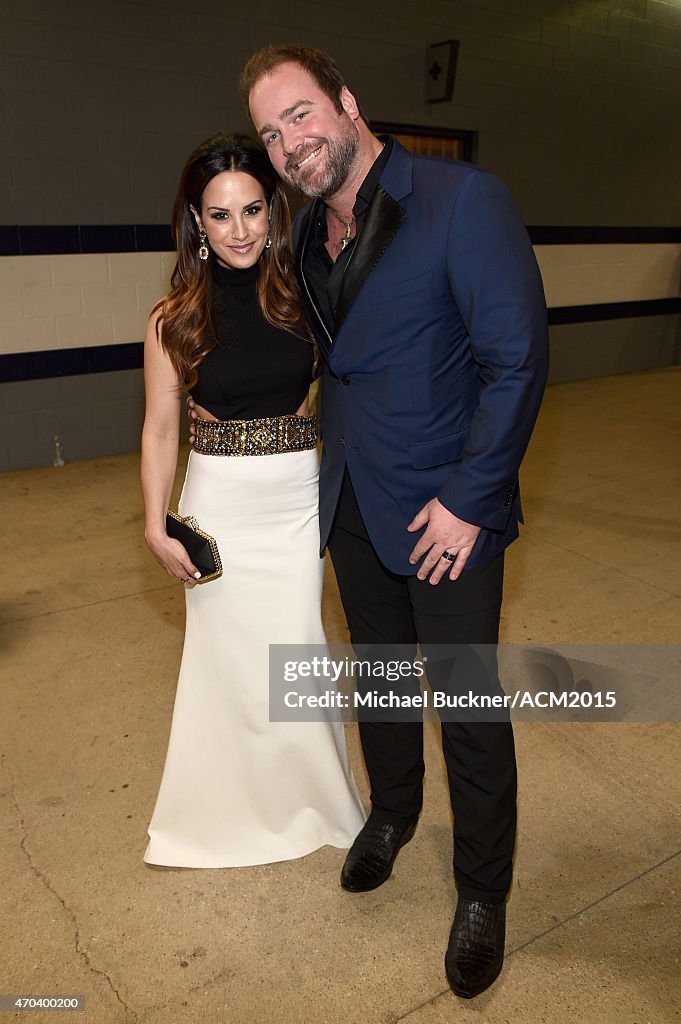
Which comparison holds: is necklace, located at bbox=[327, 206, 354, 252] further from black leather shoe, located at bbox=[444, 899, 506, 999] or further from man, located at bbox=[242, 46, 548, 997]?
black leather shoe, located at bbox=[444, 899, 506, 999]

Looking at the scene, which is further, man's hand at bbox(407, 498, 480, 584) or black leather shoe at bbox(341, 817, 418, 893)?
black leather shoe at bbox(341, 817, 418, 893)

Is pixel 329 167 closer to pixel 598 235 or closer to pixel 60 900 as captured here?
pixel 60 900

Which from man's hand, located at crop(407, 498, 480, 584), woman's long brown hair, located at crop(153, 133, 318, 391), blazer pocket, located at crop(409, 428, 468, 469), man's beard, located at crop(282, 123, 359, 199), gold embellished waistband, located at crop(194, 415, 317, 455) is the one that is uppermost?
man's beard, located at crop(282, 123, 359, 199)

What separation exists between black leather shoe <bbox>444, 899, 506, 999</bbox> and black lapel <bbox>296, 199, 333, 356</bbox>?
121cm

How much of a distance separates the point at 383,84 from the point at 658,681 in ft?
17.3

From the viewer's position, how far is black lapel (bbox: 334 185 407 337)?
1582 mm

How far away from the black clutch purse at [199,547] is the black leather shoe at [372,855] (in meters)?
0.74

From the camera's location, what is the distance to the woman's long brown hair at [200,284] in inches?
71.5

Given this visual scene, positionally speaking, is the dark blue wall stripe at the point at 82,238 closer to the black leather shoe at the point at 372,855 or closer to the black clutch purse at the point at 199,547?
the black clutch purse at the point at 199,547

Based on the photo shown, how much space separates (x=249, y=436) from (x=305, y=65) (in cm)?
76

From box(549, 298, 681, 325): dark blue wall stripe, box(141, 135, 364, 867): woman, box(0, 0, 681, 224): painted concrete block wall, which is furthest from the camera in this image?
box(549, 298, 681, 325): dark blue wall stripe

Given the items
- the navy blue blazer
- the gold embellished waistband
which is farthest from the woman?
the navy blue blazer

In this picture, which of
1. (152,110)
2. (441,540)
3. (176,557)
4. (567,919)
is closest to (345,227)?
(441,540)

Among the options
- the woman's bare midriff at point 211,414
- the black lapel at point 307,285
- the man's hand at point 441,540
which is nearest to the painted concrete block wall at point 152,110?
the woman's bare midriff at point 211,414
